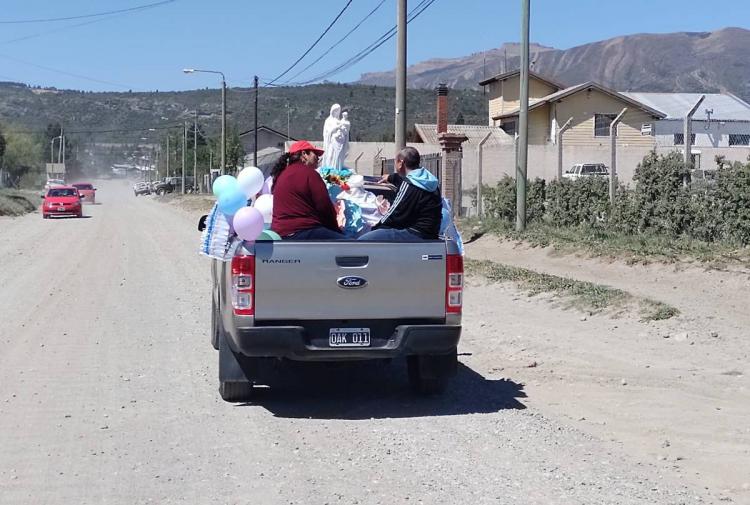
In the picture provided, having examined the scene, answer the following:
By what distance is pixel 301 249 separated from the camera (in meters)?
7.92

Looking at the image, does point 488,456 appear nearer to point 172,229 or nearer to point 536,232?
point 536,232

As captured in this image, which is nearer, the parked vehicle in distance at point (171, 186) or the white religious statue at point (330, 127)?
the white religious statue at point (330, 127)

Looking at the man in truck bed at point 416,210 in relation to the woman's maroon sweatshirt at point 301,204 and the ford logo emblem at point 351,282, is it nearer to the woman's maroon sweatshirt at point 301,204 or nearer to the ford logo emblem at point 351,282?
the woman's maroon sweatshirt at point 301,204

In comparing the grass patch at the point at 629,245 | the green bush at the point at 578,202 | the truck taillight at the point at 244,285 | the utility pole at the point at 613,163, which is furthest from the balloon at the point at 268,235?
the green bush at the point at 578,202

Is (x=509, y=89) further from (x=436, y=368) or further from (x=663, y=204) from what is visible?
(x=436, y=368)

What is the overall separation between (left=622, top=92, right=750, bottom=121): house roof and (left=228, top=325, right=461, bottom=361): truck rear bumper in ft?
201

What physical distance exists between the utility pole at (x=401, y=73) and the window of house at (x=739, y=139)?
157 ft

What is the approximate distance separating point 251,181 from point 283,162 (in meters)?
0.35

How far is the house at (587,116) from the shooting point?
5231 cm

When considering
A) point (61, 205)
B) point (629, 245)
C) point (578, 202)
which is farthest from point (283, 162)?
point (61, 205)

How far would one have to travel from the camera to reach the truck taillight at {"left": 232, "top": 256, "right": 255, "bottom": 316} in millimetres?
7891

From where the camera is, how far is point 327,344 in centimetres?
812

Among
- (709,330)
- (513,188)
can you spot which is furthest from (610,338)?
(513,188)

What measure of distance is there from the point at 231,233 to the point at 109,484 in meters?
2.69
